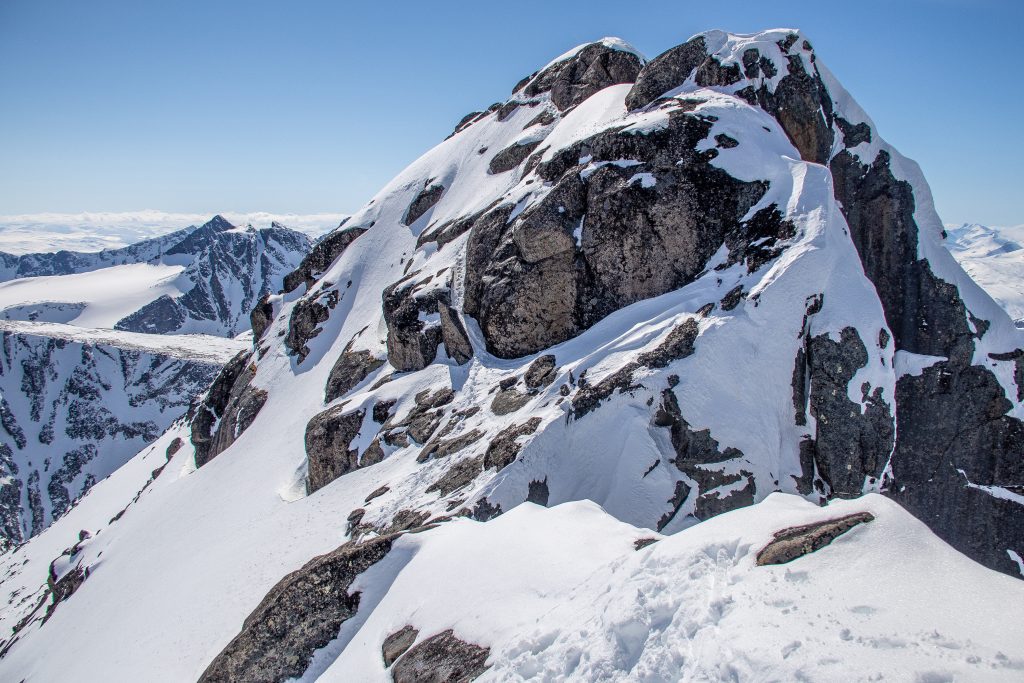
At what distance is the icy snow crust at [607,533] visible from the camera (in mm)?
6719

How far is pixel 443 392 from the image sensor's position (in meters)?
29.1

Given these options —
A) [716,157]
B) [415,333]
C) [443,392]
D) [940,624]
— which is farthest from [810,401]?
[415,333]

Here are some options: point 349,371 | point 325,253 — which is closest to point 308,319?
point 325,253

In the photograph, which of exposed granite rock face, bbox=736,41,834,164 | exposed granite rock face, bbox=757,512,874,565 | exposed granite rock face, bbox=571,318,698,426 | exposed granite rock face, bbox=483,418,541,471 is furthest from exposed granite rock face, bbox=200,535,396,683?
exposed granite rock face, bbox=736,41,834,164

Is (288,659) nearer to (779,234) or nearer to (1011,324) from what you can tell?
(779,234)

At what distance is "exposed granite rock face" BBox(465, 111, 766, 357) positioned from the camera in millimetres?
24344

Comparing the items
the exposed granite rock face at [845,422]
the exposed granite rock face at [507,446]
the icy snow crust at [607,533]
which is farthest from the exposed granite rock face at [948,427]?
the exposed granite rock face at [507,446]

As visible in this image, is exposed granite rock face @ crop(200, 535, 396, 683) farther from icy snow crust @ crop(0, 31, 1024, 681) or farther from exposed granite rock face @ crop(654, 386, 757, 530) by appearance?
exposed granite rock face @ crop(654, 386, 757, 530)

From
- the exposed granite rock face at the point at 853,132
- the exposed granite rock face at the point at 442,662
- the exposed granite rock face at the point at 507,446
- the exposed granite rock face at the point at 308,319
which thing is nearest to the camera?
the exposed granite rock face at the point at 442,662

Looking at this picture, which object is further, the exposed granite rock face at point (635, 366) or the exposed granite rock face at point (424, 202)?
the exposed granite rock face at point (424, 202)

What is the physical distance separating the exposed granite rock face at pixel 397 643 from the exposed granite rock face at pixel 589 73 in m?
45.8

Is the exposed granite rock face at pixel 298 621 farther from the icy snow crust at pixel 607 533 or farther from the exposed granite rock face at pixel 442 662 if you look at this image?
the exposed granite rock face at pixel 442 662

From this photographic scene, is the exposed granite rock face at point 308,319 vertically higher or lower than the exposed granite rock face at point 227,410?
higher

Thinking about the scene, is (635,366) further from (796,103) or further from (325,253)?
(325,253)
